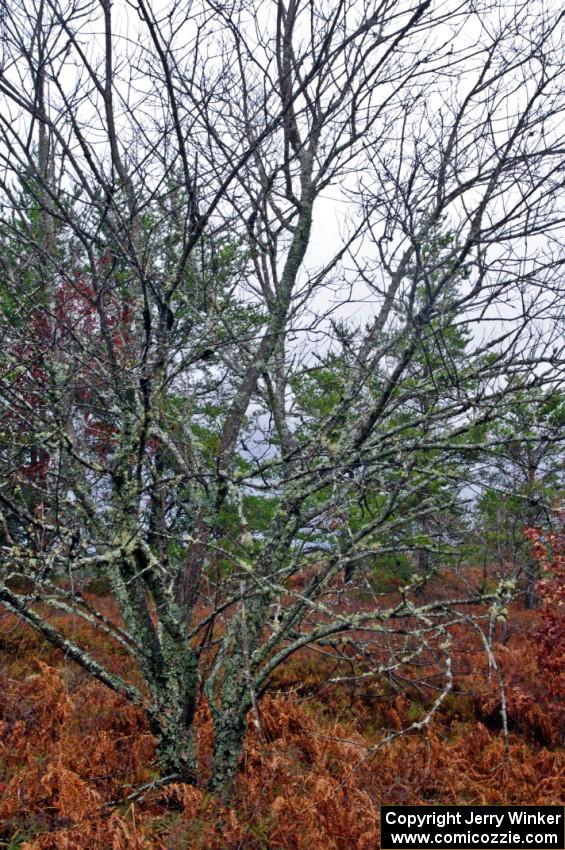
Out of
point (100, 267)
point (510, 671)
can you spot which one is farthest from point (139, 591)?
point (510, 671)

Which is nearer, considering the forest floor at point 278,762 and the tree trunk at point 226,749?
the forest floor at point 278,762

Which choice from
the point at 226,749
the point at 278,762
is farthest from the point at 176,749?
the point at 278,762

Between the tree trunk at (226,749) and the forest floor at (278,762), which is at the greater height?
the tree trunk at (226,749)

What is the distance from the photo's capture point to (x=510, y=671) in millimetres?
8578

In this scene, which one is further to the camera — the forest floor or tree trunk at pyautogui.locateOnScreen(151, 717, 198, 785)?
tree trunk at pyautogui.locateOnScreen(151, 717, 198, 785)

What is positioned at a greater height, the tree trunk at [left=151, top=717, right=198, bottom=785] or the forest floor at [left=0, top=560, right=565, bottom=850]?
the tree trunk at [left=151, top=717, right=198, bottom=785]

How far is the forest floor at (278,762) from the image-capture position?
341 cm

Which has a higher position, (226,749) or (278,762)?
(226,749)

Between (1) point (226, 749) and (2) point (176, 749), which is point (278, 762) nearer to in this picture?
(1) point (226, 749)

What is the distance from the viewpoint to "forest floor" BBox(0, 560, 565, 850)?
3.41 metres

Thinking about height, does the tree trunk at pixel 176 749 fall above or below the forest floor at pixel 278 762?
above

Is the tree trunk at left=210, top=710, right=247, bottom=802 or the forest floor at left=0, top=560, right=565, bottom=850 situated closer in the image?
the forest floor at left=0, top=560, right=565, bottom=850

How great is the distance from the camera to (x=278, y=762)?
4176mm

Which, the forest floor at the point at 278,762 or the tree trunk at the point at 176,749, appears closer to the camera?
the forest floor at the point at 278,762
